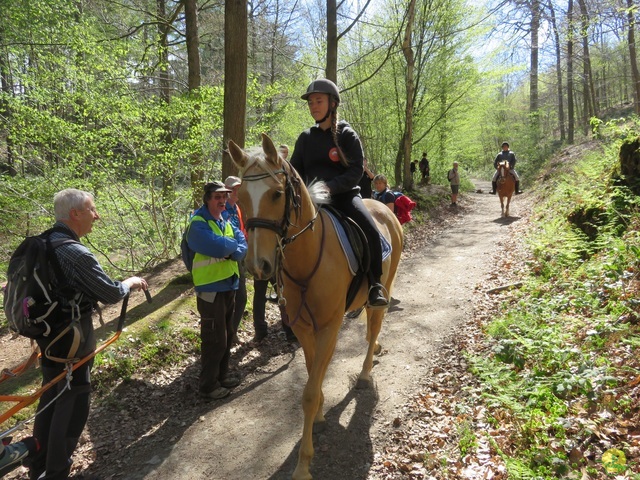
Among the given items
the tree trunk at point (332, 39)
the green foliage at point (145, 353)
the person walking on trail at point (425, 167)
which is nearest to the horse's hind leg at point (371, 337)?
the green foliage at point (145, 353)

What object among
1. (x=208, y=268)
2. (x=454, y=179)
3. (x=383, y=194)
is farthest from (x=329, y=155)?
(x=454, y=179)

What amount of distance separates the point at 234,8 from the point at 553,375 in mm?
7087

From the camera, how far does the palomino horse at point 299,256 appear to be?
2.41 m

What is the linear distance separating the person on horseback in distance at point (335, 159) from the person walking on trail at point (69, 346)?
6.74 feet

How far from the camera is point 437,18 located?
1606cm

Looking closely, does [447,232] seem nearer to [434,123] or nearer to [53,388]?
[434,123]

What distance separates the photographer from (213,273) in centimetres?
426

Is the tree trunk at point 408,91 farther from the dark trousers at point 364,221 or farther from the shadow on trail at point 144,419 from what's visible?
the shadow on trail at point 144,419

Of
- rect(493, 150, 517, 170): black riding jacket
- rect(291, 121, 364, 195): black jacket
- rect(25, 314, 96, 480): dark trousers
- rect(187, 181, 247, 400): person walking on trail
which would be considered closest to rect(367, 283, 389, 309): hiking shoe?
rect(291, 121, 364, 195): black jacket

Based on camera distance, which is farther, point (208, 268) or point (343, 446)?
point (208, 268)

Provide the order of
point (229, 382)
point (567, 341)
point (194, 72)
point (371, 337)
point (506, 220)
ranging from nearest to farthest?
point (567, 341)
point (229, 382)
point (371, 337)
point (194, 72)
point (506, 220)

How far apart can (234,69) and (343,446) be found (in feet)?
20.3

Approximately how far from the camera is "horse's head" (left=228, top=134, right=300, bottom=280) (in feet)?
7.69

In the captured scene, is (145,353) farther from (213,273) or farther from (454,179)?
(454,179)
